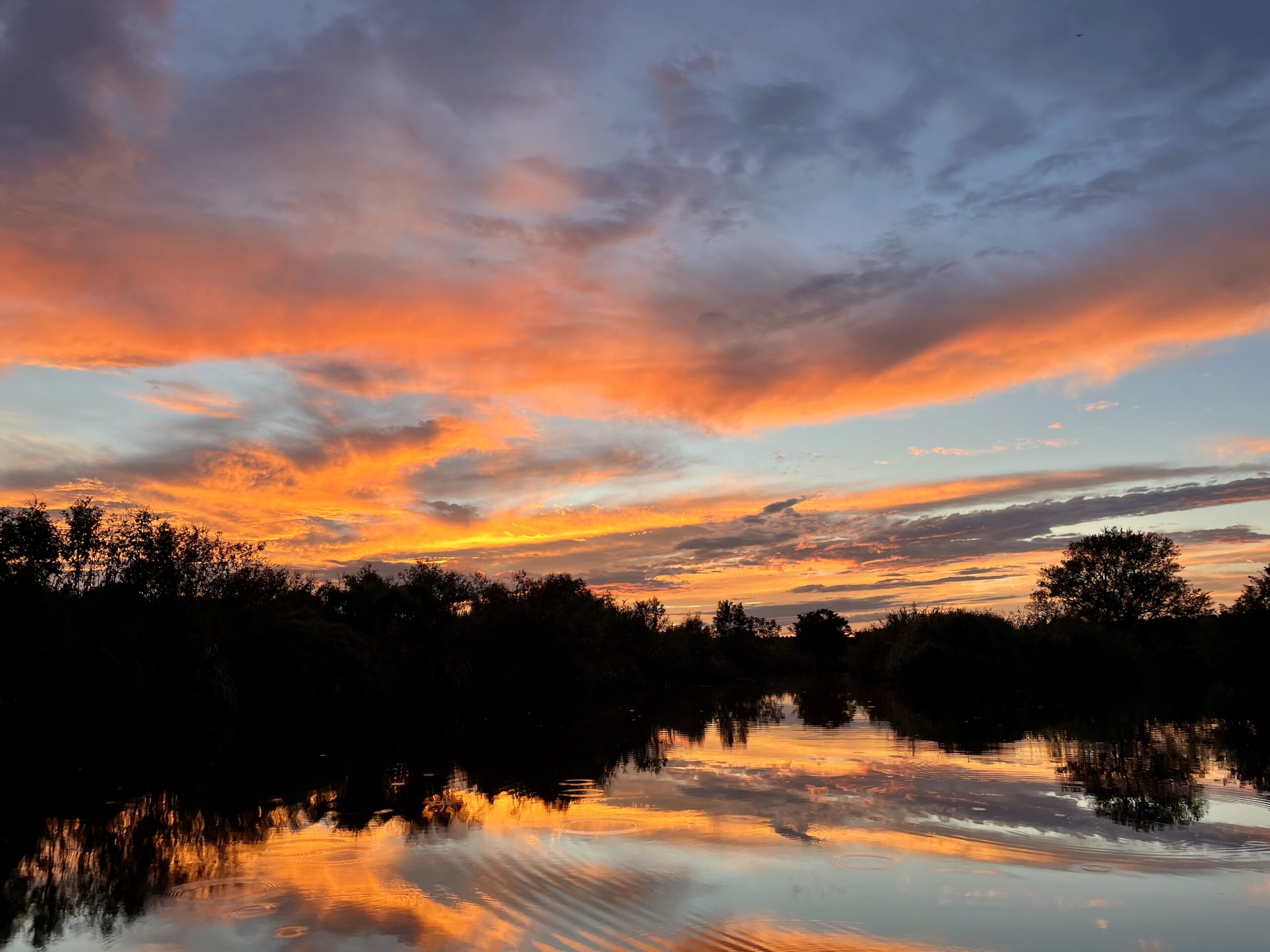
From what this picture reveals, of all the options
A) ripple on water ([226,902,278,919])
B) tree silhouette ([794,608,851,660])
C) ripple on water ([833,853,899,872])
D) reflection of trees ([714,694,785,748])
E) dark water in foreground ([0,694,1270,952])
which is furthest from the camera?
tree silhouette ([794,608,851,660])

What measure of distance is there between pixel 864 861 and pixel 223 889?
5.67 m

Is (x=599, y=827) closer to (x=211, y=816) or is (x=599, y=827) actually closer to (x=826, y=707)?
(x=211, y=816)

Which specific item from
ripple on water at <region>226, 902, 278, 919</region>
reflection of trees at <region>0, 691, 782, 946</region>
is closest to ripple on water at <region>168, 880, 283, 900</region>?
reflection of trees at <region>0, 691, 782, 946</region>

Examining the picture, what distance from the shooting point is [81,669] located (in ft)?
67.6

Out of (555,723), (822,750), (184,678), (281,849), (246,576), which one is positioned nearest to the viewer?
(281,849)

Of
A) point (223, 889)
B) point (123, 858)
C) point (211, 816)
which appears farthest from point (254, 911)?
point (211, 816)

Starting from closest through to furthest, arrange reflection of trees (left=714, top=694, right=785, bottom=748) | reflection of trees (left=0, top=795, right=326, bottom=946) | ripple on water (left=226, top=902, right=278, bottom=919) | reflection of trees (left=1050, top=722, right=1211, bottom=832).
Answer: ripple on water (left=226, top=902, right=278, bottom=919)
reflection of trees (left=0, top=795, right=326, bottom=946)
reflection of trees (left=1050, top=722, right=1211, bottom=832)
reflection of trees (left=714, top=694, right=785, bottom=748)

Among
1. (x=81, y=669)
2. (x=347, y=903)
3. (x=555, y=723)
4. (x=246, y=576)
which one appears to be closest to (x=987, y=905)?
(x=347, y=903)

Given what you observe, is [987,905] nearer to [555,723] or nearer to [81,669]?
[555,723]

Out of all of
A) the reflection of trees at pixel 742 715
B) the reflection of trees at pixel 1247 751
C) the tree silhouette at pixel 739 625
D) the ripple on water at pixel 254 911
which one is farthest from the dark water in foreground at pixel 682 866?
the tree silhouette at pixel 739 625

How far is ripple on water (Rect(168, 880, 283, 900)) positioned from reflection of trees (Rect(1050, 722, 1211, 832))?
28.7 ft

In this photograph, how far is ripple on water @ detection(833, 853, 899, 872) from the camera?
24.1 ft

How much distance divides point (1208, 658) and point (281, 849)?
47736 millimetres

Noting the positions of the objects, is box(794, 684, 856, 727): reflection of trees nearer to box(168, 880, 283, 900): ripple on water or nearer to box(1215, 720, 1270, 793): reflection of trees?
box(1215, 720, 1270, 793): reflection of trees
